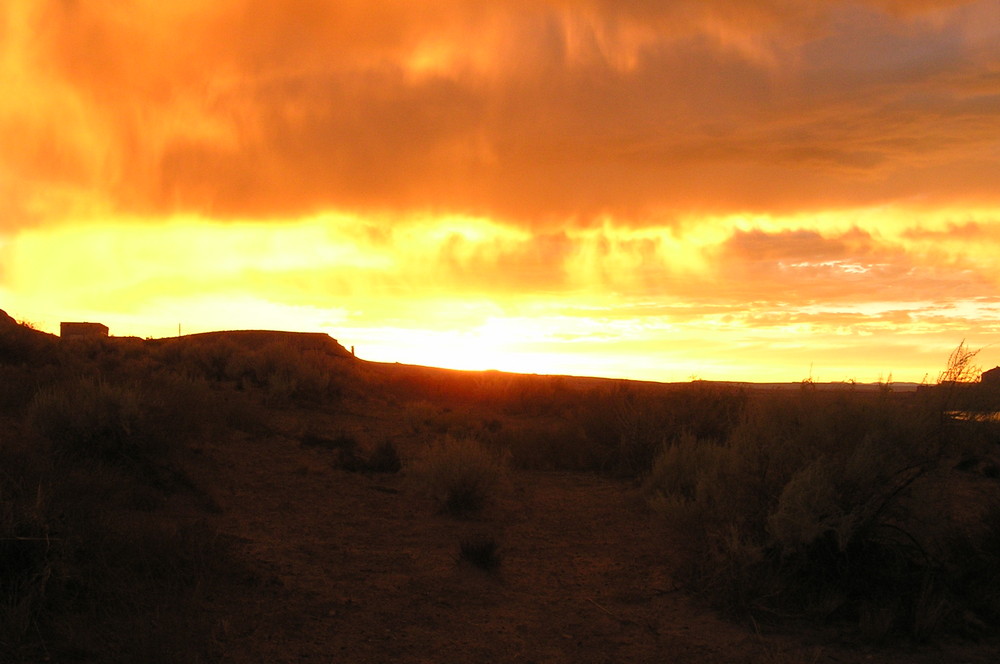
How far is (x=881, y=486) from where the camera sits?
902 cm

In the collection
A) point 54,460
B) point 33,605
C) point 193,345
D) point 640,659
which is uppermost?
point 193,345

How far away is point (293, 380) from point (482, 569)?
1232 centimetres

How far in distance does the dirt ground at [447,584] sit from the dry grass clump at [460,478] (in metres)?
0.30

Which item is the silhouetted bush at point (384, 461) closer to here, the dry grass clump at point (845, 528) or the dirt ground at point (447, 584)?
the dirt ground at point (447, 584)

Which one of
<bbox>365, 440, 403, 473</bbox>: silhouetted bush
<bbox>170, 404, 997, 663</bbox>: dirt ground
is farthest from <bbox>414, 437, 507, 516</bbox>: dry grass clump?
<bbox>365, 440, 403, 473</bbox>: silhouetted bush

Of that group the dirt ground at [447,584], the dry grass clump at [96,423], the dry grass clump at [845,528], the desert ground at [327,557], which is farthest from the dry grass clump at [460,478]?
the dry grass clump at [96,423]

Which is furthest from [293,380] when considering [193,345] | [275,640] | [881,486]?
[881,486]

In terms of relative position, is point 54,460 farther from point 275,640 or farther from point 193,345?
point 193,345

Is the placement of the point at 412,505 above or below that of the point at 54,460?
below

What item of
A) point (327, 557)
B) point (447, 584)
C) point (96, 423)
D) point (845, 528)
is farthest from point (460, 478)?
point (845, 528)

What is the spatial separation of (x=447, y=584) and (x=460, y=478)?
11.9 ft

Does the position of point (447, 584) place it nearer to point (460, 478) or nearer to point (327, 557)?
point (327, 557)

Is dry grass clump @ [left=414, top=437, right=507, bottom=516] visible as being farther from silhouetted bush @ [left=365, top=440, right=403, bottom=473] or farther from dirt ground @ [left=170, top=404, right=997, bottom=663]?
silhouetted bush @ [left=365, top=440, right=403, bottom=473]

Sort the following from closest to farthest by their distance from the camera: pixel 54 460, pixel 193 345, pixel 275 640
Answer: pixel 275 640
pixel 54 460
pixel 193 345
